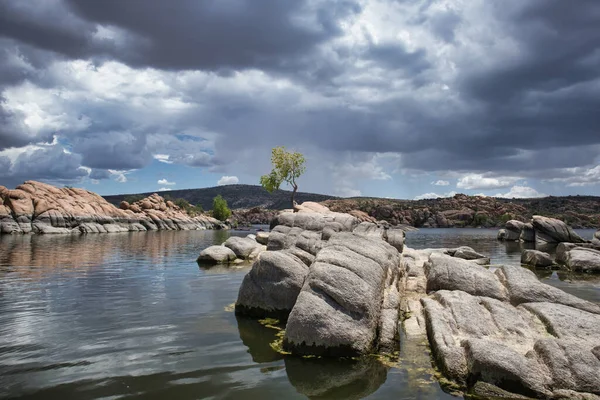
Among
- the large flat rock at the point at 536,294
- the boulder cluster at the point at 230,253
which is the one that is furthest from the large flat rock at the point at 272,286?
the boulder cluster at the point at 230,253

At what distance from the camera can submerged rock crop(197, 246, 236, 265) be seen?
102ft

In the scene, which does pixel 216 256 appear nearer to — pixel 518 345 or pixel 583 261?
pixel 518 345

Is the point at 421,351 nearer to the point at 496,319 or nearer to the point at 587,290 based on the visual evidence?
the point at 496,319

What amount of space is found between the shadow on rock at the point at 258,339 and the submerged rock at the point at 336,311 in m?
0.63

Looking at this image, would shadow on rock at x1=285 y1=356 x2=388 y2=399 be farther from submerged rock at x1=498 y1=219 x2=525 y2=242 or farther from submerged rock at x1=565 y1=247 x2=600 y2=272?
submerged rock at x1=498 y1=219 x2=525 y2=242

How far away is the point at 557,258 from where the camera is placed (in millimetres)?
37156

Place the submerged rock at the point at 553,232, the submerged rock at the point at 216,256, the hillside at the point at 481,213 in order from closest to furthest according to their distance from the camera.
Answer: the submerged rock at the point at 216,256 → the submerged rock at the point at 553,232 → the hillside at the point at 481,213

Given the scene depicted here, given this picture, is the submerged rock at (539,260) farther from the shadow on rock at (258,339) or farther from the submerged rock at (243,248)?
the shadow on rock at (258,339)

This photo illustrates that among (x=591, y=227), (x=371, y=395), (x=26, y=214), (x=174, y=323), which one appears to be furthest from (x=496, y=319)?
(x=591, y=227)

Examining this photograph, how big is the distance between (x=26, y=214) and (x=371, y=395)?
83.2 meters

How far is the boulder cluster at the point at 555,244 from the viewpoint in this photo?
104ft

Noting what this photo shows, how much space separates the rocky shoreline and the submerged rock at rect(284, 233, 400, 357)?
0.09 feet

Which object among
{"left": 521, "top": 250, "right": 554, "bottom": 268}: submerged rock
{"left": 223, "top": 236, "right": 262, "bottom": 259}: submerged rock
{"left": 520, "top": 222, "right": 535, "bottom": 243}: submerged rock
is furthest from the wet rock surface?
{"left": 520, "top": 222, "right": 535, "bottom": 243}: submerged rock

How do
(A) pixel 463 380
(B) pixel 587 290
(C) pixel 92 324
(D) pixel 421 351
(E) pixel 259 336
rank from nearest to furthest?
1. (A) pixel 463 380
2. (D) pixel 421 351
3. (E) pixel 259 336
4. (C) pixel 92 324
5. (B) pixel 587 290
